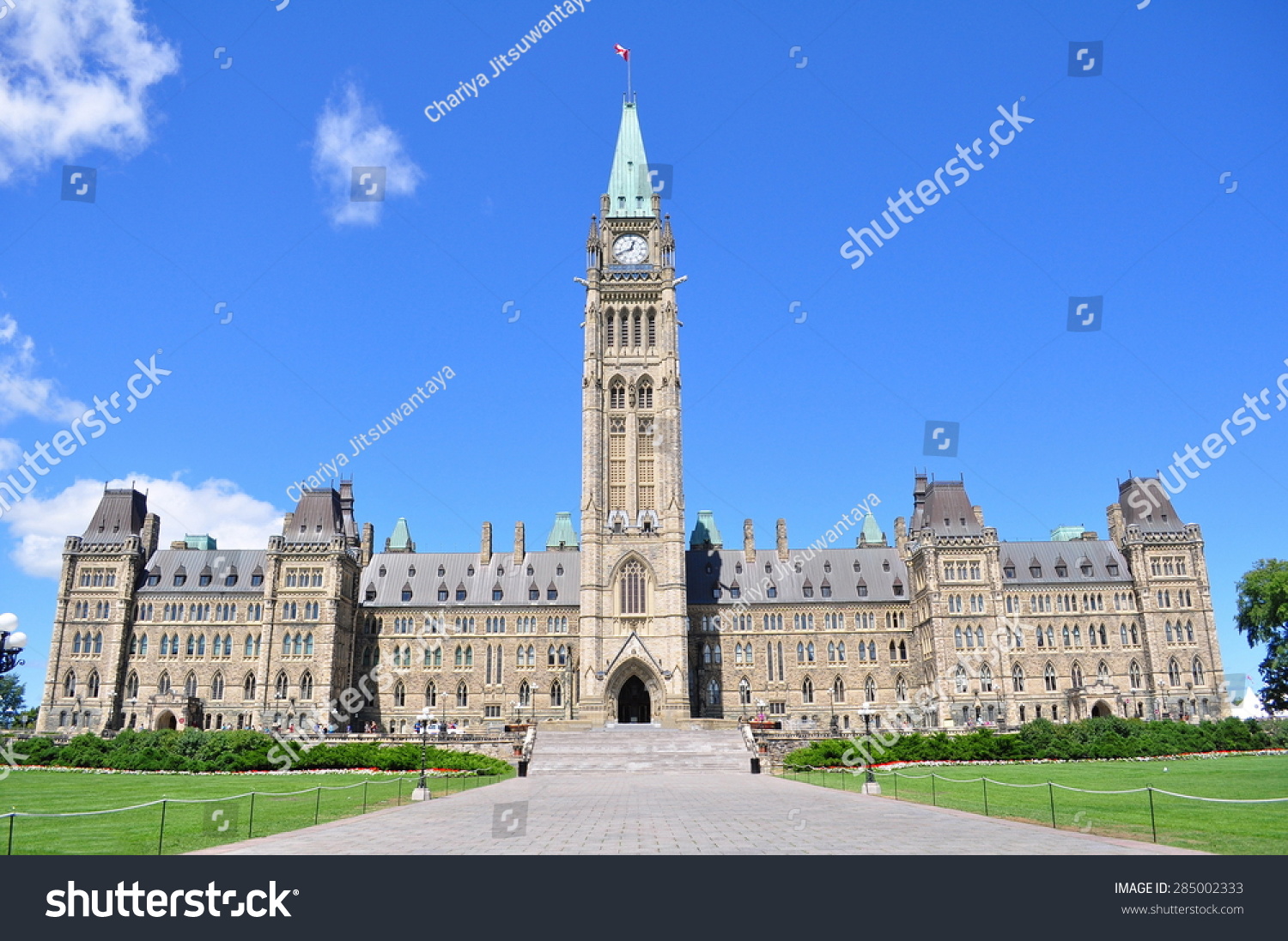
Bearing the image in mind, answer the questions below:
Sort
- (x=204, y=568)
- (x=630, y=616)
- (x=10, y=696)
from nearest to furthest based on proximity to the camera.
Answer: (x=630, y=616) < (x=204, y=568) < (x=10, y=696)

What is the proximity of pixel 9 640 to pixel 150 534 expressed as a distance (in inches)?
2516

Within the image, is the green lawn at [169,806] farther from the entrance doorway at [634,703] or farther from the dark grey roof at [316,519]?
the dark grey roof at [316,519]

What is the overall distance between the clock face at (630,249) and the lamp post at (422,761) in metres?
43.6

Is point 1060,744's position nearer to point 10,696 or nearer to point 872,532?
point 872,532

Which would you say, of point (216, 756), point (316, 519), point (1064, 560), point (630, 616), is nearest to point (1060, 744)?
point (630, 616)

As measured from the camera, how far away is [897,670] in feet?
271

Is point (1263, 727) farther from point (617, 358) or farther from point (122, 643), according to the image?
point (122, 643)

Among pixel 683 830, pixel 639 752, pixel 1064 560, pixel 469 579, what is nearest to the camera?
pixel 683 830

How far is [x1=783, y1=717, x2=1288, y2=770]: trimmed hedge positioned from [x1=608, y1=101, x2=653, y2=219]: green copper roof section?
56.0 metres

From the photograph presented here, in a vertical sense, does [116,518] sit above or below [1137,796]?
above

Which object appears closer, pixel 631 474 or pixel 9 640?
pixel 9 640

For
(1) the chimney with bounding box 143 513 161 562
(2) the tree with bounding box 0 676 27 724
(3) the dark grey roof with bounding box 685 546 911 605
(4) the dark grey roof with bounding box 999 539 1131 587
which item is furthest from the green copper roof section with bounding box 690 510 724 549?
(2) the tree with bounding box 0 676 27 724

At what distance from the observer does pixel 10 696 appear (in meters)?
113
